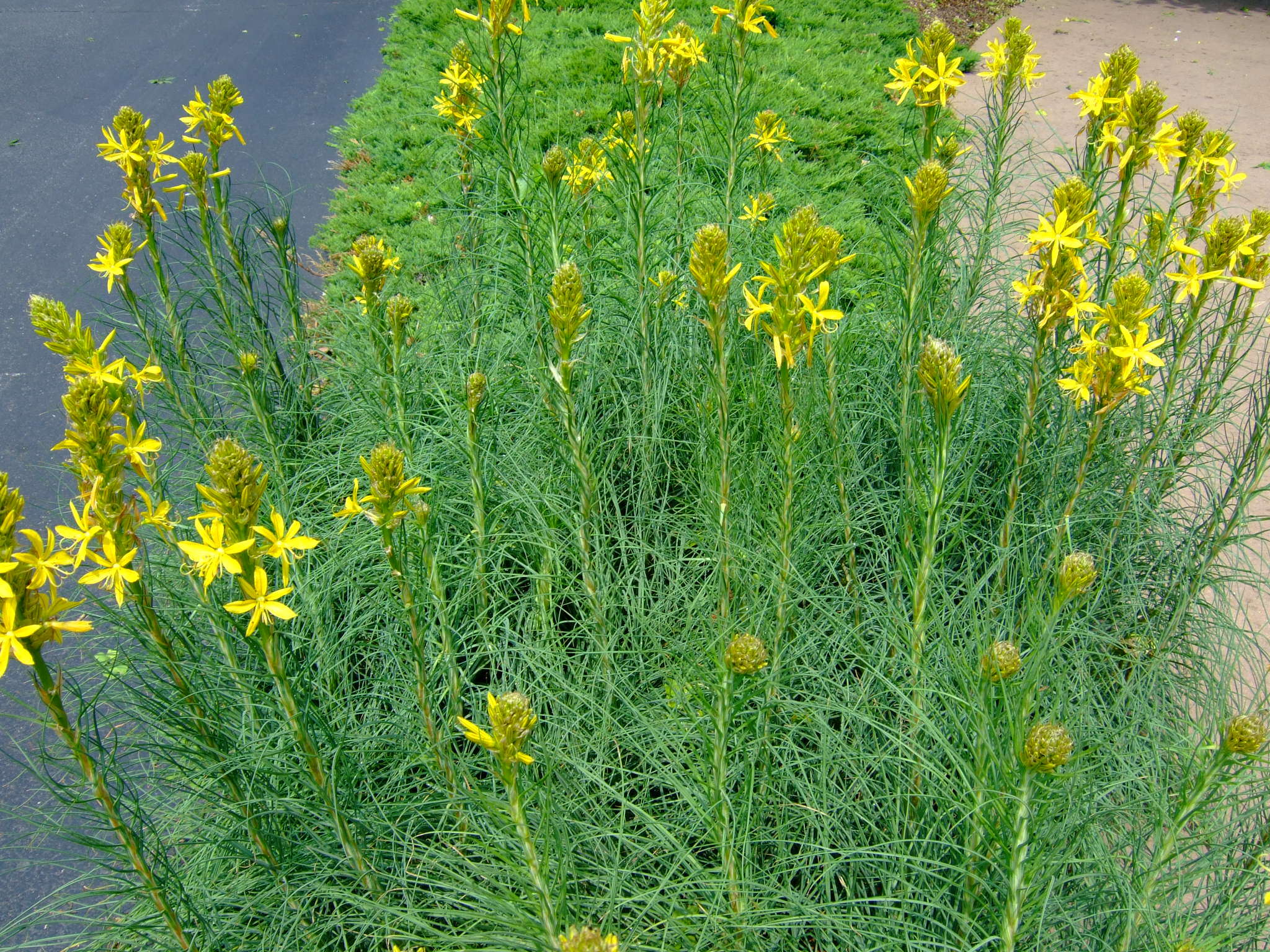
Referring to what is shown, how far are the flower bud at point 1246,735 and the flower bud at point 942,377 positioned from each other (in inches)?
29.8

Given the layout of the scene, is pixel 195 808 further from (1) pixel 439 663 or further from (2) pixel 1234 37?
(2) pixel 1234 37

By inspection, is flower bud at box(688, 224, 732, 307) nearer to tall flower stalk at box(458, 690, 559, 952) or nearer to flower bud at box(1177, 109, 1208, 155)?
tall flower stalk at box(458, 690, 559, 952)

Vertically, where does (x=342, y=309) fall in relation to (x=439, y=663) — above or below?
above

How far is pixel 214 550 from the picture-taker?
1.81m

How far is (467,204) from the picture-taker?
147 inches

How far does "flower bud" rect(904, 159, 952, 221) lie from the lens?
2.40 metres

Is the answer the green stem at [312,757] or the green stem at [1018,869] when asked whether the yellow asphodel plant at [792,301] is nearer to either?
the green stem at [1018,869]

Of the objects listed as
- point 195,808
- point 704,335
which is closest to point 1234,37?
point 704,335

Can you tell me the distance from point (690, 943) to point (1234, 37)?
1075 centimetres

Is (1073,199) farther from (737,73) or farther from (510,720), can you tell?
(510,720)

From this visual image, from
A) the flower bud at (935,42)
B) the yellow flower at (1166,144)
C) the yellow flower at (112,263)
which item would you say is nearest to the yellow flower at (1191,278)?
the yellow flower at (1166,144)

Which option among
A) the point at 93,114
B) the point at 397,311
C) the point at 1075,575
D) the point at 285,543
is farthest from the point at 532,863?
the point at 93,114

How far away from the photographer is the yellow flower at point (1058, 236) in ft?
7.97

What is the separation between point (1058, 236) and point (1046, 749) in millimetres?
1437
